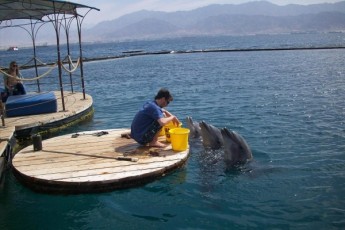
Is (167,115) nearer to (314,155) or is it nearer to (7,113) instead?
(314,155)

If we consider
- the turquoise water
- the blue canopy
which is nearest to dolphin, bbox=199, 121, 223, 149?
the turquoise water

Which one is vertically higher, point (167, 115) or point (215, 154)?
point (167, 115)

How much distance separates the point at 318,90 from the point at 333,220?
15733 mm

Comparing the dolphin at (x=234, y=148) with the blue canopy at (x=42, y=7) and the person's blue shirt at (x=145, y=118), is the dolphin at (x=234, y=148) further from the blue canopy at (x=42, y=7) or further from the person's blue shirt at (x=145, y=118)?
the blue canopy at (x=42, y=7)

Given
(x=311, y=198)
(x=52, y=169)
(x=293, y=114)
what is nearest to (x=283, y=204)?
(x=311, y=198)

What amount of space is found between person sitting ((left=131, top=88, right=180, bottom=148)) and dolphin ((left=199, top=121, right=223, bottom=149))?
46.1 inches

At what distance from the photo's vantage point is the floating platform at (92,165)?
23.7ft

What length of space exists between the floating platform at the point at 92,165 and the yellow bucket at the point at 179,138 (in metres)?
0.15

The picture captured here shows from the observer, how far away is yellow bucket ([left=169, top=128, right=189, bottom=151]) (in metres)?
8.53

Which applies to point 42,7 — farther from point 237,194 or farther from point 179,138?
point 237,194

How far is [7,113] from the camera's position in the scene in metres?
12.7

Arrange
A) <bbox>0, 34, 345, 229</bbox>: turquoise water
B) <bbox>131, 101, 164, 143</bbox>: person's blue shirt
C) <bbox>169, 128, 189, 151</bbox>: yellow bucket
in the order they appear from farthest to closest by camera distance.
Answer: <bbox>169, 128, 189, 151</bbox>: yellow bucket → <bbox>131, 101, 164, 143</bbox>: person's blue shirt → <bbox>0, 34, 345, 229</bbox>: turquoise water

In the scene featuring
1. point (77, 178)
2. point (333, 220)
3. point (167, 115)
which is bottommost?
point (333, 220)

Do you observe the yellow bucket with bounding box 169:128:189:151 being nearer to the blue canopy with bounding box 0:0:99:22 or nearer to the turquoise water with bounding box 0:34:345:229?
the turquoise water with bounding box 0:34:345:229
